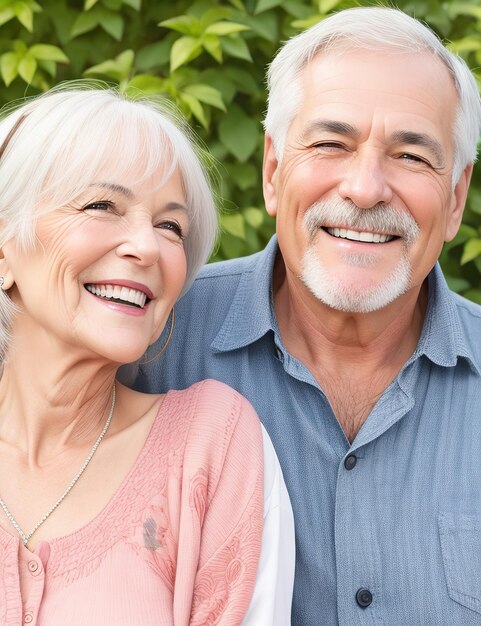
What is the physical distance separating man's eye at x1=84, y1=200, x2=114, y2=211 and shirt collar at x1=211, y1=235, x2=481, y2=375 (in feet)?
2.12

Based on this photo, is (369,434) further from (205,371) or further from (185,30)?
(185,30)

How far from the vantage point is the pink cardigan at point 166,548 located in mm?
2279

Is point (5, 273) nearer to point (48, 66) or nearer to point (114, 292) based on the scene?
point (114, 292)

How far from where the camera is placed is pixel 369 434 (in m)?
2.75

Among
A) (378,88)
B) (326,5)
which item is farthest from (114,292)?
(326,5)

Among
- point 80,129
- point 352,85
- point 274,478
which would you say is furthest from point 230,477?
point 352,85

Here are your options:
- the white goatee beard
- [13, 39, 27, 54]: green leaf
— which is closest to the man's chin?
the white goatee beard

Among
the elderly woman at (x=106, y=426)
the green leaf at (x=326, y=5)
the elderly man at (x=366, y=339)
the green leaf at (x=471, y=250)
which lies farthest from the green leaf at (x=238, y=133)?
the elderly woman at (x=106, y=426)

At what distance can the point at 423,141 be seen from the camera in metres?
2.78

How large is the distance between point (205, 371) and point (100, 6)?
1.28 metres

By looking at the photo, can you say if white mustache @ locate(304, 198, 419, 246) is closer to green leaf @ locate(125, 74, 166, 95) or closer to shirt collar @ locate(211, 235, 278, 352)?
shirt collar @ locate(211, 235, 278, 352)

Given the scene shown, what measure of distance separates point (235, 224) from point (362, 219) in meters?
0.86

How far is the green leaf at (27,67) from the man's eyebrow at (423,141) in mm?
1201

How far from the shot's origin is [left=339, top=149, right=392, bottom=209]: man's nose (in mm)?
2711
